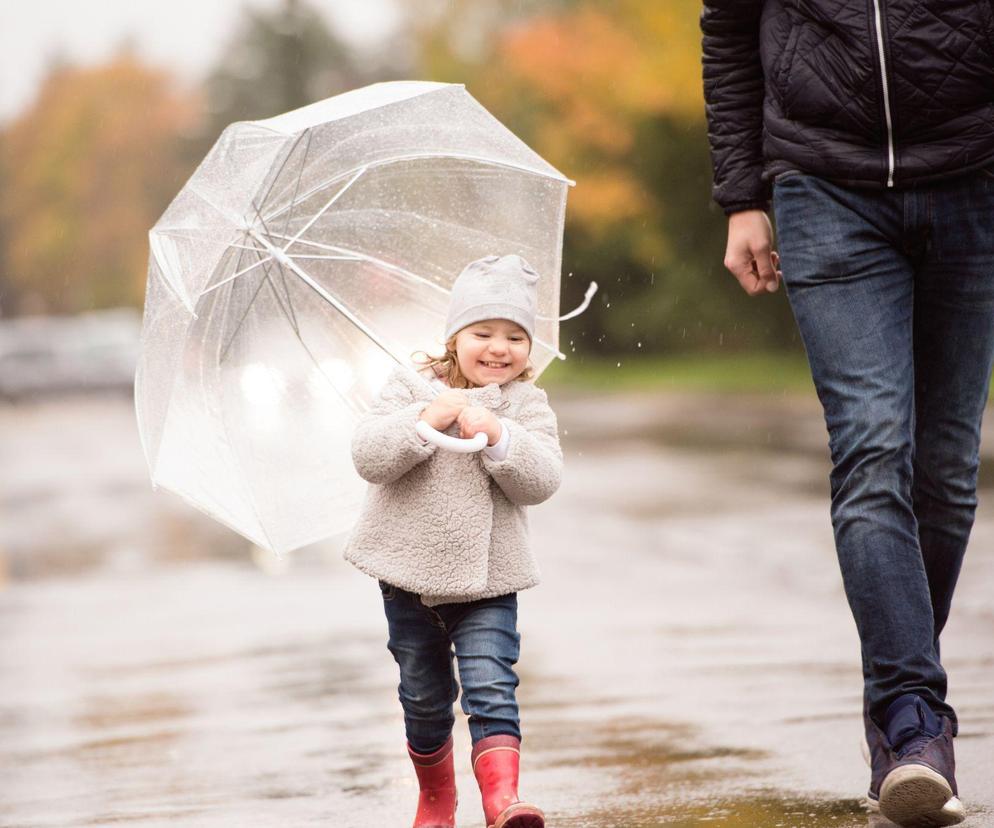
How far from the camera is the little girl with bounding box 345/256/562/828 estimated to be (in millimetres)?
3766

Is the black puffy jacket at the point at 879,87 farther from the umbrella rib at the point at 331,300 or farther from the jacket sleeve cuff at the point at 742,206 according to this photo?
the umbrella rib at the point at 331,300

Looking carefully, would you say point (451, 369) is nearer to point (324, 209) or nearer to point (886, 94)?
point (324, 209)

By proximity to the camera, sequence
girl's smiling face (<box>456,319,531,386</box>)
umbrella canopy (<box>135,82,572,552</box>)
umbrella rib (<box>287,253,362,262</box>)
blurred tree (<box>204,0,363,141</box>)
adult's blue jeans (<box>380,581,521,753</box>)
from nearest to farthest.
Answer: adult's blue jeans (<box>380,581,521,753</box>) → girl's smiling face (<box>456,319,531,386</box>) → umbrella canopy (<box>135,82,572,552</box>) → umbrella rib (<box>287,253,362,262</box>) → blurred tree (<box>204,0,363,141</box>)

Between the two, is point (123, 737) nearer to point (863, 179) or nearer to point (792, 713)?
point (792, 713)

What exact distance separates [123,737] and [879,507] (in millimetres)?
2842

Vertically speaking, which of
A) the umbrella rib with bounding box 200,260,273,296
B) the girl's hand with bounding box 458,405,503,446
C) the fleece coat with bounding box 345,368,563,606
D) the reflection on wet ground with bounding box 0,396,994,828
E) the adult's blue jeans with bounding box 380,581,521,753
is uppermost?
the umbrella rib with bounding box 200,260,273,296

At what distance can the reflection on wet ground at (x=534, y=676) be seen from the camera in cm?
454

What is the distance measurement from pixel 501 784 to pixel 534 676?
A: 2606 mm

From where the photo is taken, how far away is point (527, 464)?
148 inches

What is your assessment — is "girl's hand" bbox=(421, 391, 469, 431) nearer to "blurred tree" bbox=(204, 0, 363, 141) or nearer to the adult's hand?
the adult's hand

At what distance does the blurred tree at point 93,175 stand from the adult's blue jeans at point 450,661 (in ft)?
228

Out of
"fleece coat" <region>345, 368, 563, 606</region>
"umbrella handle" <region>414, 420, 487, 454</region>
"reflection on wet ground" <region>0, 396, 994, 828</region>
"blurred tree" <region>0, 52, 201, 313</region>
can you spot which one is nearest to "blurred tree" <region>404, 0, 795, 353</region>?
"reflection on wet ground" <region>0, 396, 994, 828</region>

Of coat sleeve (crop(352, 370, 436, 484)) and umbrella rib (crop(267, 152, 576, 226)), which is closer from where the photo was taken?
coat sleeve (crop(352, 370, 436, 484))

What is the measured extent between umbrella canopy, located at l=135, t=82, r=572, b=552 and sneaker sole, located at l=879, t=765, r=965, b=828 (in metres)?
1.42
